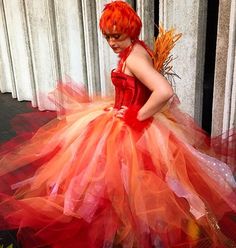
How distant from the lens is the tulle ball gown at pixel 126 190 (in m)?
1.75

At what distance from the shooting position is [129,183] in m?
1.77

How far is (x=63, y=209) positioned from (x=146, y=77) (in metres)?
0.73

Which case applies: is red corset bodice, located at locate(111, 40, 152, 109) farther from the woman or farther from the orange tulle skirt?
the orange tulle skirt

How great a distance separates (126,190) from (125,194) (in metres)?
0.02

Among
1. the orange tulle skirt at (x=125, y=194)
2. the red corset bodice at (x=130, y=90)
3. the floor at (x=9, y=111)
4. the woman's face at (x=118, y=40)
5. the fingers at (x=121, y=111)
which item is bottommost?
the floor at (x=9, y=111)

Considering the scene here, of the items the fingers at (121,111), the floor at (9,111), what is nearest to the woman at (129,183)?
the fingers at (121,111)

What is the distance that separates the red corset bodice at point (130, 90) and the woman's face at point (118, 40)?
126mm

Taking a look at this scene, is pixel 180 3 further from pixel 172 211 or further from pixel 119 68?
pixel 172 211

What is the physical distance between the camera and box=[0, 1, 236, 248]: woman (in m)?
1.75

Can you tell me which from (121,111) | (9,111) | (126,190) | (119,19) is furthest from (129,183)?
(9,111)

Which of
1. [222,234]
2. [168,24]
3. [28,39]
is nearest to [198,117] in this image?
[168,24]

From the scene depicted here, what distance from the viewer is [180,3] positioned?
3.06 metres

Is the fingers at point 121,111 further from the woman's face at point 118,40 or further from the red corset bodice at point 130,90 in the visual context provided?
the woman's face at point 118,40

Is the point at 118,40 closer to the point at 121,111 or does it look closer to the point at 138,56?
the point at 138,56
